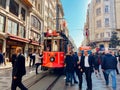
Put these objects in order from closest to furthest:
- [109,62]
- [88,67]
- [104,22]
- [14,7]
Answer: [109,62]
[88,67]
[14,7]
[104,22]

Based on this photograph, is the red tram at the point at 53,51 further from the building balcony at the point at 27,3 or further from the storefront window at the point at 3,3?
the building balcony at the point at 27,3

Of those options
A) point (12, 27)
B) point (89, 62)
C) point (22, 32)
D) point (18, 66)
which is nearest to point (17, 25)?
point (12, 27)

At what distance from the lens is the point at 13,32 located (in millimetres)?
29703

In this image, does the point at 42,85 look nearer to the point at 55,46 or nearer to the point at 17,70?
the point at 17,70

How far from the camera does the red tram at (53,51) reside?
45.6 feet

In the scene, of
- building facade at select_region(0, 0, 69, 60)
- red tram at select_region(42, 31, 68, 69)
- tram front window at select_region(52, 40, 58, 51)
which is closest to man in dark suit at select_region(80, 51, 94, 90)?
red tram at select_region(42, 31, 68, 69)

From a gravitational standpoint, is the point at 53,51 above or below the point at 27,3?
below

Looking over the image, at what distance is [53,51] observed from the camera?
1421cm

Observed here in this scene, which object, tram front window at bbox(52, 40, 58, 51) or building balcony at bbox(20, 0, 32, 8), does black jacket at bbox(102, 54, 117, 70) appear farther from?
building balcony at bbox(20, 0, 32, 8)

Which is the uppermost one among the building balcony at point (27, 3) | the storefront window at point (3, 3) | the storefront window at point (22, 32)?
the building balcony at point (27, 3)

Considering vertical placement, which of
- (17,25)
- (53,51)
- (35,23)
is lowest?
(53,51)

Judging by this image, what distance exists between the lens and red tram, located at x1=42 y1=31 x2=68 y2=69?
547 inches

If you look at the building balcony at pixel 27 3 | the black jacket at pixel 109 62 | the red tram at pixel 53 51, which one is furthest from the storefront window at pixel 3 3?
the black jacket at pixel 109 62

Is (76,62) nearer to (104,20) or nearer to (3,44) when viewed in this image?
(3,44)
